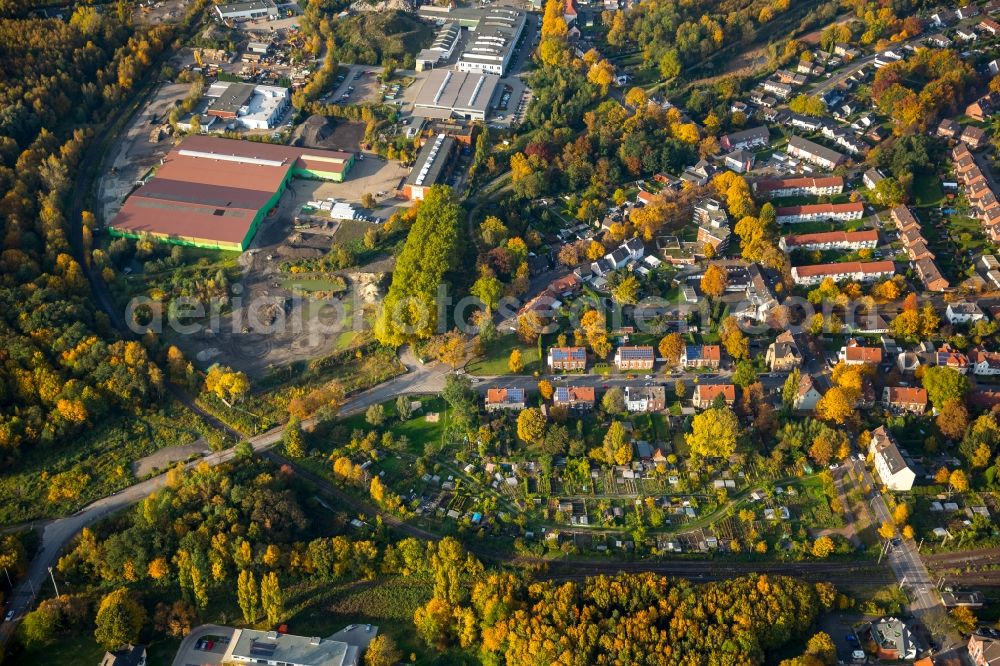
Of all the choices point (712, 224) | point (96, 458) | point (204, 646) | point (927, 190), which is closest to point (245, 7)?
point (712, 224)

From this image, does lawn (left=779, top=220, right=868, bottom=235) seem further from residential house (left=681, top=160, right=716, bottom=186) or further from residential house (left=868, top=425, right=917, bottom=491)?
residential house (left=868, top=425, right=917, bottom=491)

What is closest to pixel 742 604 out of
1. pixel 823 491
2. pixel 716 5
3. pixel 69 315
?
pixel 823 491

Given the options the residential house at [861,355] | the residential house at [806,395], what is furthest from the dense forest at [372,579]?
the residential house at [861,355]

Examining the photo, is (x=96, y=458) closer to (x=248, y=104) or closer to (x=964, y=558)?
(x=248, y=104)

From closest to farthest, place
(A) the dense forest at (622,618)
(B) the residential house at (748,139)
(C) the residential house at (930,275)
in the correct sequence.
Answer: (A) the dense forest at (622,618) < (C) the residential house at (930,275) < (B) the residential house at (748,139)

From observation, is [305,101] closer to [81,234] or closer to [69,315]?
[81,234]

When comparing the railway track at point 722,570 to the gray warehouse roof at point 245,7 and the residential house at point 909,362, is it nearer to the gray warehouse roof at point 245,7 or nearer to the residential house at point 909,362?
the residential house at point 909,362

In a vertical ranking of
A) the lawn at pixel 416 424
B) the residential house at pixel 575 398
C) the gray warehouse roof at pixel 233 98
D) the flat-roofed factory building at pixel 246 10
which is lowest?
the lawn at pixel 416 424

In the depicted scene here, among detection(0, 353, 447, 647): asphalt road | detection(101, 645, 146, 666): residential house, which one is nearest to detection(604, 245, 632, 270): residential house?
detection(0, 353, 447, 647): asphalt road
